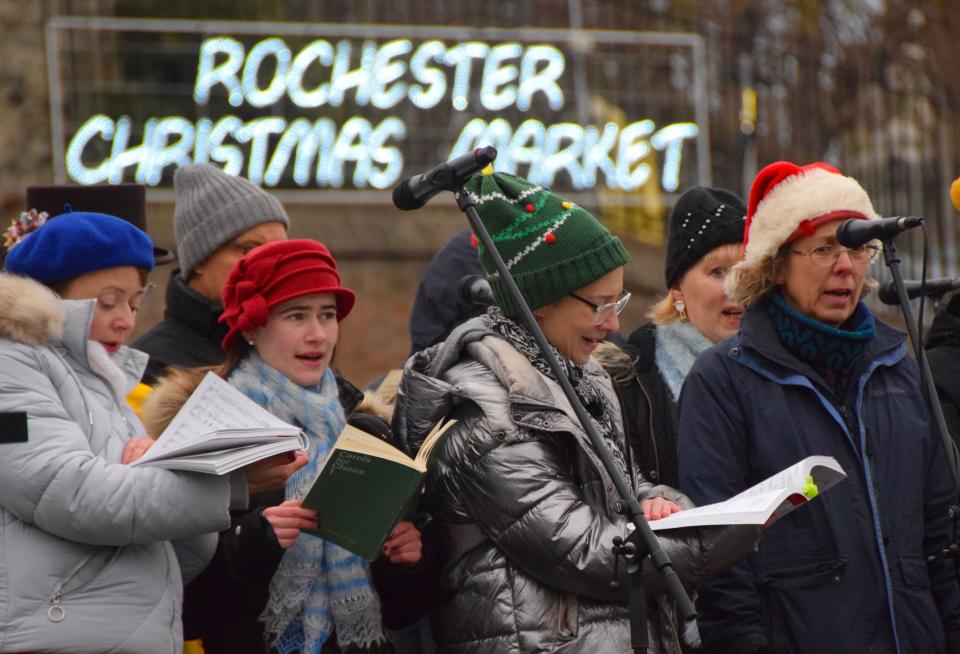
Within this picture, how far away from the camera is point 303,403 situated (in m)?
4.21

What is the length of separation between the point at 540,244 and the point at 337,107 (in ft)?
22.5

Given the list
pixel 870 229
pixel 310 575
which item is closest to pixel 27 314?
pixel 310 575

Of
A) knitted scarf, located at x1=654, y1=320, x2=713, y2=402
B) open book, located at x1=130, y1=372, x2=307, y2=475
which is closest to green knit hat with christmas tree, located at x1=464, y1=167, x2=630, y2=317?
open book, located at x1=130, y1=372, x2=307, y2=475

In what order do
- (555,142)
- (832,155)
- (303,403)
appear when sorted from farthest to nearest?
(832,155) → (555,142) → (303,403)

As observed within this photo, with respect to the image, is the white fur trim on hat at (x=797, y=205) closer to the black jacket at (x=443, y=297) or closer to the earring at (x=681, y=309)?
the earring at (x=681, y=309)

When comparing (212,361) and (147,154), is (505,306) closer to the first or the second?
(212,361)

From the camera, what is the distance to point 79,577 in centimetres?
357

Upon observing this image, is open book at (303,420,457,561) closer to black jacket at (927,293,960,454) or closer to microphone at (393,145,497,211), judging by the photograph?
microphone at (393,145,497,211)

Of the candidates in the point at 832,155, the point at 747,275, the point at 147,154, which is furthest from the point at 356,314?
the point at 747,275

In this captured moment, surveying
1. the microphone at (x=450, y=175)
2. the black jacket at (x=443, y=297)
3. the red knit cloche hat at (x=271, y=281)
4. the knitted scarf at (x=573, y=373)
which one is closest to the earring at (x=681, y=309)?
the black jacket at (x=443, y=297)

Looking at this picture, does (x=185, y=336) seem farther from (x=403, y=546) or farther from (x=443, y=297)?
(x=403, y=546)

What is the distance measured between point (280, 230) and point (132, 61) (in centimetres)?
551

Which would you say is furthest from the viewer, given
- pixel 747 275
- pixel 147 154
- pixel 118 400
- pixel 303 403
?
pixel 147 154

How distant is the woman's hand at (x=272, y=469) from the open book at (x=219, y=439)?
50mm
